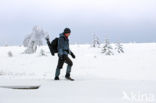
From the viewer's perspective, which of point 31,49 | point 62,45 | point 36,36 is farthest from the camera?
point 36,36

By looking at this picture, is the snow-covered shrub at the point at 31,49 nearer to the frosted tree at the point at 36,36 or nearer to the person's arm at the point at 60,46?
the frosted tree at the point at 36,36

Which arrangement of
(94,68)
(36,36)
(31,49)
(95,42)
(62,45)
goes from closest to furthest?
(62,45) < (94,68) < (31,49) < (36,36) < (95,42)

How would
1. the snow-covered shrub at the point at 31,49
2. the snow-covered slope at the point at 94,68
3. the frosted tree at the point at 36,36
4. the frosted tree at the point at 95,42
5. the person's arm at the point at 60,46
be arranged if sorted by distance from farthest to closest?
the frosted tree at the point at 95,42
the frosted tree at the point at 36,36
the snow-covered shrub at the point at 31,49
the snow-covered slope at the point at 94,68
the person's arm at the point at 60,46

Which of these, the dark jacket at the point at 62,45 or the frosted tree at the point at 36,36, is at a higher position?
the frosted tree at the point at 36,36

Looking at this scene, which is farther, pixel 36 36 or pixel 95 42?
pixel 95 42

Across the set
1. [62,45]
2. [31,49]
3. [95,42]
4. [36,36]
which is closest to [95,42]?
[95,42]

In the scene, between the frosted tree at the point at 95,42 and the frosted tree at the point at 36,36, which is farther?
the frosted tree at the point at 95,42

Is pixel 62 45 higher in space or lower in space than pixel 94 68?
higher

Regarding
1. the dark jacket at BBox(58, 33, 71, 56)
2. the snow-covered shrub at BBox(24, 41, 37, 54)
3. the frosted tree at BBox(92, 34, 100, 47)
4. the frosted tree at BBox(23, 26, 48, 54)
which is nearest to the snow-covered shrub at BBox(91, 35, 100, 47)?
the frosted tree at BBox(92, 34, 100, 47)

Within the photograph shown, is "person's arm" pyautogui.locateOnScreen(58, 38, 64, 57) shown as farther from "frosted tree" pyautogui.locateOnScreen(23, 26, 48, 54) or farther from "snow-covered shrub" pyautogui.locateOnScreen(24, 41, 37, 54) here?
"frosted tree" pyautogui.locateOnScreen(23, 26, 48, 54)

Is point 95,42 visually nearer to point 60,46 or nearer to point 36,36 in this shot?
point 36,36

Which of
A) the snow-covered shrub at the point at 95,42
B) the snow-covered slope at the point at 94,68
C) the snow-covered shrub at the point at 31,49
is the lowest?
the snow-covered slope at the point at 94,68

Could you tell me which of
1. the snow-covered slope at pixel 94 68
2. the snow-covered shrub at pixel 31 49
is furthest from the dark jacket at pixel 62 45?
the snow-covered shrub at pixel 31 49

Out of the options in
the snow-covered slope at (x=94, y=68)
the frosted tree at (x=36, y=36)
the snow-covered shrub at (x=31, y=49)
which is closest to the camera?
the snow-covered slope at (x=94, y=68)
